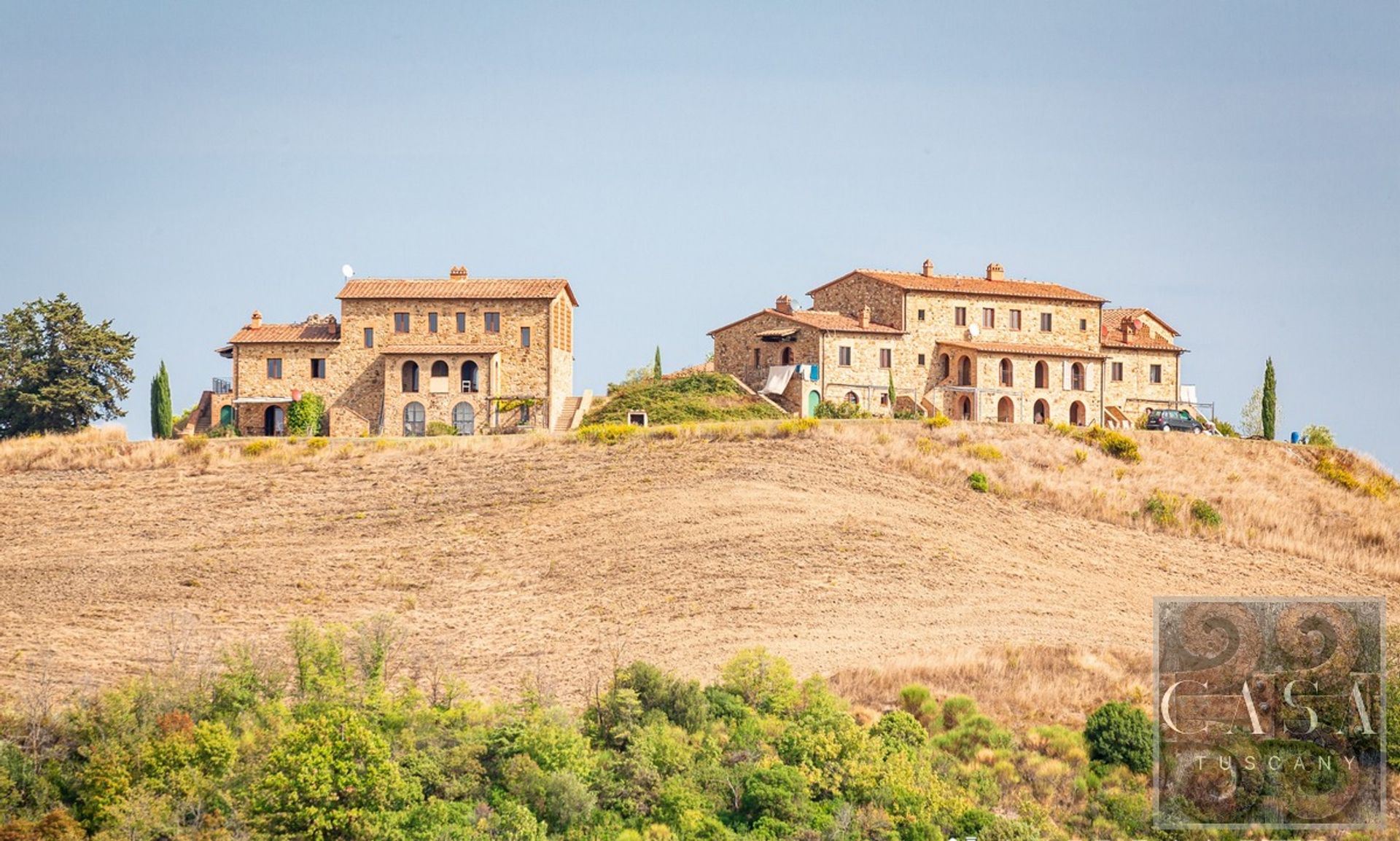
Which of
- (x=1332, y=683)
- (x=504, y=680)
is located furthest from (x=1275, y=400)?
(x=504, y=680)

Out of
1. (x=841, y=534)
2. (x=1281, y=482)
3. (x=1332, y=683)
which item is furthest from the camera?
(x=1281, y=482)

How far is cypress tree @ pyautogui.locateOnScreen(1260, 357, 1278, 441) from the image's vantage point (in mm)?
72500

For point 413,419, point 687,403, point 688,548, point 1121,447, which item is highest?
point 687,403

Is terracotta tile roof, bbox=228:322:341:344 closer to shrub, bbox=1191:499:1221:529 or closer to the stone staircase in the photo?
the stone staircase

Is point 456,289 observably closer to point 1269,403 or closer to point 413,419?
point 413,419

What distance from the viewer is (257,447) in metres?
62.3

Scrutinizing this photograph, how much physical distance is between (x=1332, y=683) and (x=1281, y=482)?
73.8ft

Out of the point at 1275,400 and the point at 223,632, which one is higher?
the point at 1275,400

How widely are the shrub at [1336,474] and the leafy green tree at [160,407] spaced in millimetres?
43195

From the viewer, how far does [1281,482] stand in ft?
216

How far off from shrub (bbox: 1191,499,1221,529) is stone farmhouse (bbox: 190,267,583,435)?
23741mm

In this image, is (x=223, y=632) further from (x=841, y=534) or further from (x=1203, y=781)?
(x=1203, y=781)

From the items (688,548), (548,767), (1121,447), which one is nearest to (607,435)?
(688,548)

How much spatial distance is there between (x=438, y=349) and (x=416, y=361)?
0.93 m
